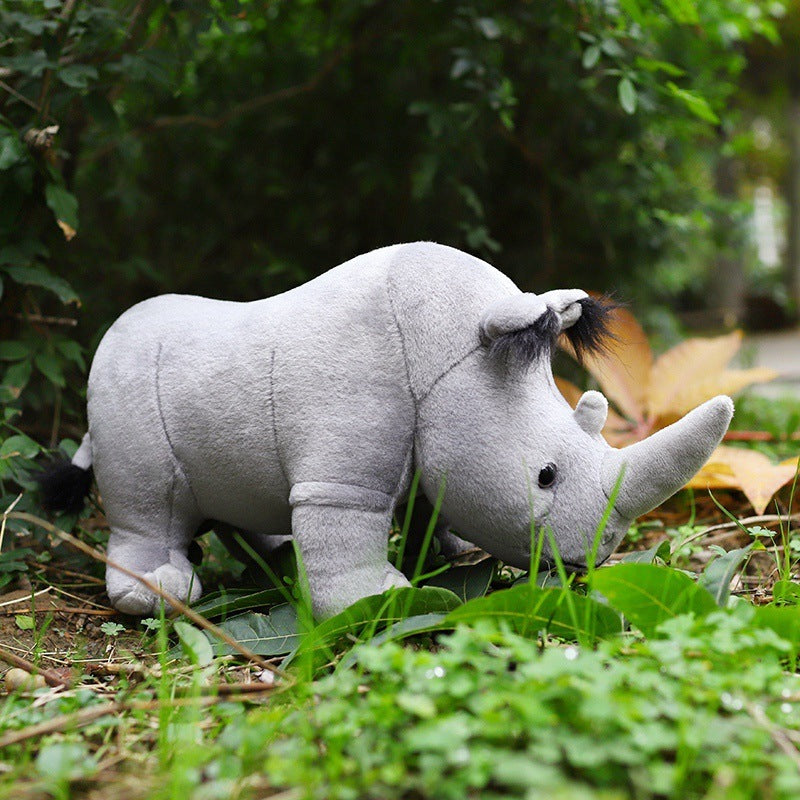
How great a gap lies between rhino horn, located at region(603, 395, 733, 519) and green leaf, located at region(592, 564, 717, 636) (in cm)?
23

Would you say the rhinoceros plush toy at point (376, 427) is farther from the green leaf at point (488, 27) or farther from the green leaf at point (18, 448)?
the green leaf at point (488, 27)

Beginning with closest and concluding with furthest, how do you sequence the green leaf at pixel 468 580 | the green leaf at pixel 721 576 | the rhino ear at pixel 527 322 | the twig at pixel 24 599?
the green leaf at pixel 721 576
the rhino ear at pixel 527 322
the green leaf at pixel 468 580
the twig at pixel 24 599

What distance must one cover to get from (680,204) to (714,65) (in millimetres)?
597

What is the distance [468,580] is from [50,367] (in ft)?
4.18

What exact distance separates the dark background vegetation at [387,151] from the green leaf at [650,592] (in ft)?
5.47

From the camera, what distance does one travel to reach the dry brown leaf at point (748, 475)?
2.25 metres

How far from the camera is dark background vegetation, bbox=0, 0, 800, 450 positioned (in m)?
2.80

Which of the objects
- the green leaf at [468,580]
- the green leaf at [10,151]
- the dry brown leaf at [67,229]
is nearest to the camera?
the green leaf at [468,580]

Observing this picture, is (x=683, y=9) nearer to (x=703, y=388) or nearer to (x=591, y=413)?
(x=703, y=388)

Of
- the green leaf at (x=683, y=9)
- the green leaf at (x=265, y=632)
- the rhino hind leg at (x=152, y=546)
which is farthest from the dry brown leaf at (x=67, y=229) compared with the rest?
the green leaf at (x=683, y=9)

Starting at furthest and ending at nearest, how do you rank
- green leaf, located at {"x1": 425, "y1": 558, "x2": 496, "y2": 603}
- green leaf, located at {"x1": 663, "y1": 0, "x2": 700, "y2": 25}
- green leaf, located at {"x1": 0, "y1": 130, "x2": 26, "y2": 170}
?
green leaf, located at {"x1": 663, "y1": 0, "x2": 700, "y2": 25} < green leaf, located at {"x1": 0, "y1": 130, "x2": 26, "y2": 170} < green leaf, located at {"x1": 425, "y1": 558, "x2": 496, "y2": 603}

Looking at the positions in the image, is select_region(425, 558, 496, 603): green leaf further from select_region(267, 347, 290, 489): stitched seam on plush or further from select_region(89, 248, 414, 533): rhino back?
select_region(267, 347, 290, 489): stitched seam on plush

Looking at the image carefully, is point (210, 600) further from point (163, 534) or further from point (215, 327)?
point (215, 327)

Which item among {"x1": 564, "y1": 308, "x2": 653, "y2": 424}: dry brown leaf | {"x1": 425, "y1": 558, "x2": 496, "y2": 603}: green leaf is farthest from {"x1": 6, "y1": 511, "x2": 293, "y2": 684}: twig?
{"x1": 564, "y1": 308, "x2": 653, "y2": 424}: dry brown leaf
